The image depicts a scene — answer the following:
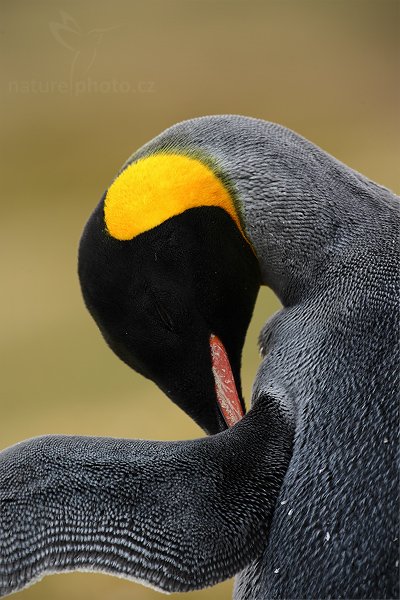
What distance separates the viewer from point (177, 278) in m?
1.16

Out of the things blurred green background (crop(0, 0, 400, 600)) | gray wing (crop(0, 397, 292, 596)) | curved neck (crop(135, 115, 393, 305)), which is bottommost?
blurred green background (crop(0, 0, 400, 600))

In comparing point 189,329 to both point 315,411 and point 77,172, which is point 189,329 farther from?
point 77,172

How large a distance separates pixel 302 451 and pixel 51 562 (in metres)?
0.25

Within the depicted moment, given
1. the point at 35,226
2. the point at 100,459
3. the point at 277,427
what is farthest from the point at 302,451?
the point at 35,226

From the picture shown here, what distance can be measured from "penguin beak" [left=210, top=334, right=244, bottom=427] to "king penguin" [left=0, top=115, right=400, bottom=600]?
0.41 ft

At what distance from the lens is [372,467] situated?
0.80 meters

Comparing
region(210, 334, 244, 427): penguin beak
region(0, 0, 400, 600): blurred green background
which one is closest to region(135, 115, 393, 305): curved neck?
region(210, 334, 244, 427): penguin beak

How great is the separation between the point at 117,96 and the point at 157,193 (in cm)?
228

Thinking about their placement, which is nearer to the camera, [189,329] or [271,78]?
[189,329]

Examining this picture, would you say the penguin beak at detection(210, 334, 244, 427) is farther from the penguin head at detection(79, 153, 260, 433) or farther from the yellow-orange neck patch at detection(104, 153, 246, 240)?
the yellow-orange neck patch at detection(104, 153, 246, 240)

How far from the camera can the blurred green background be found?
2.71 meters

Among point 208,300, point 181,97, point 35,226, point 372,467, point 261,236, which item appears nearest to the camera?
point 372,467

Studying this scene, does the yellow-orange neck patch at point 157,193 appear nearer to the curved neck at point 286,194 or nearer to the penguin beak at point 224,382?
the curved neck at point 286,194

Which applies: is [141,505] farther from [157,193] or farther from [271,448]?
[157,193]
